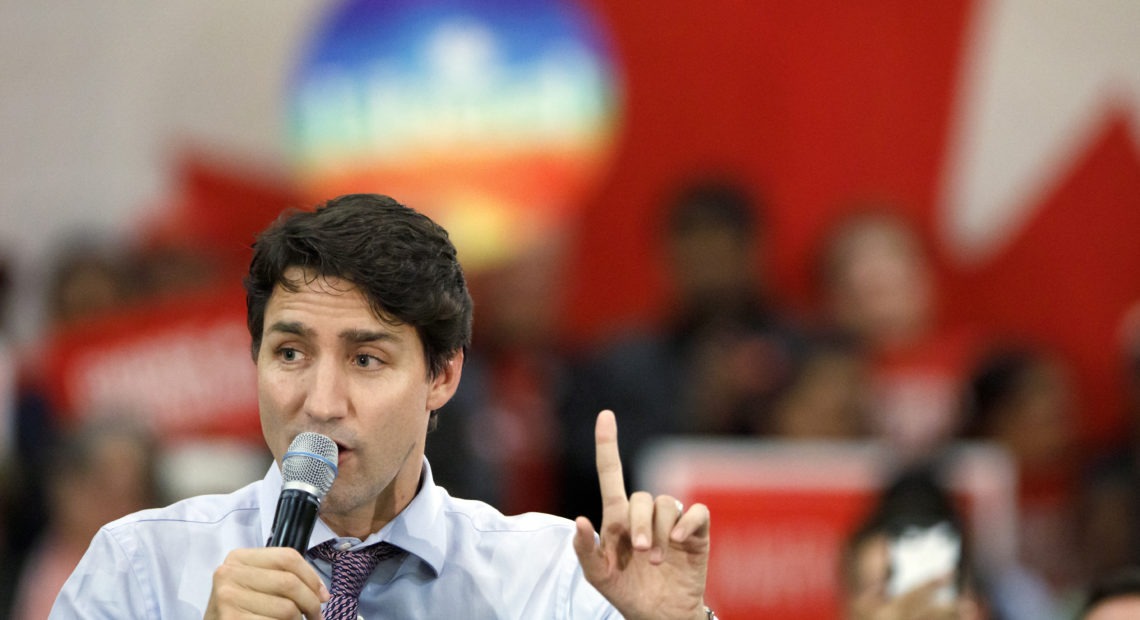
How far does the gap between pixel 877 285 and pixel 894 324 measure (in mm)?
137

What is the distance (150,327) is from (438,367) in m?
3.47

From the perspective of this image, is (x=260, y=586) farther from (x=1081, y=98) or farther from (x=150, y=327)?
(x=1081, y=98)

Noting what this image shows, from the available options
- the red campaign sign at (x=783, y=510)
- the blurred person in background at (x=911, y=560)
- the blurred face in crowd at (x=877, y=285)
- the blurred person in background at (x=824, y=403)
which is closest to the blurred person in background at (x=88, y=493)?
the red campaign sign at (x=783, y=510)

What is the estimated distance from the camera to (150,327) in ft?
18.0

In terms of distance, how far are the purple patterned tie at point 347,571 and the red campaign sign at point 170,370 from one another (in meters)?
3.20

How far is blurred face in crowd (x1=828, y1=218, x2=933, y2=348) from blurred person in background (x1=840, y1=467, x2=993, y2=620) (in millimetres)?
1176

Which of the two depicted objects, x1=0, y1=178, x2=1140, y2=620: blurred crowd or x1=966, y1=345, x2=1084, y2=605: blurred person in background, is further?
x1=966, y1=345, x2=1084, y2=605: blurred person in background

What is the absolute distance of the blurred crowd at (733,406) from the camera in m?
4.66

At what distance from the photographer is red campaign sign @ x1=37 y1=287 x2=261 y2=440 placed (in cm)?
536

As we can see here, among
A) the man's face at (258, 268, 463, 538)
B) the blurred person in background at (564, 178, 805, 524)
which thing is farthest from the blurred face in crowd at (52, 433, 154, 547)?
the man's face at (258, 268, 463, 538)

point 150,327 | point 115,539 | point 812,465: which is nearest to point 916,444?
point 812,465

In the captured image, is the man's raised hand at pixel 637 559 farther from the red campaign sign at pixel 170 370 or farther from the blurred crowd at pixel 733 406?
the red campaign sign at pixel 170 370

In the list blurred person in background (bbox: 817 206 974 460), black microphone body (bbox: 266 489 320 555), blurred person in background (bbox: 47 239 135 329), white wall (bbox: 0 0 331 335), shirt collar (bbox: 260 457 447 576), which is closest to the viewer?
black microphone body (bbox: 266 489 320 555)

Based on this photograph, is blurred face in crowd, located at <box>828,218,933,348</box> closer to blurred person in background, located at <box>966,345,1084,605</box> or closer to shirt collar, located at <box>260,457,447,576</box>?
blurred person in background, located at <box>966,345,1084,605</box>
